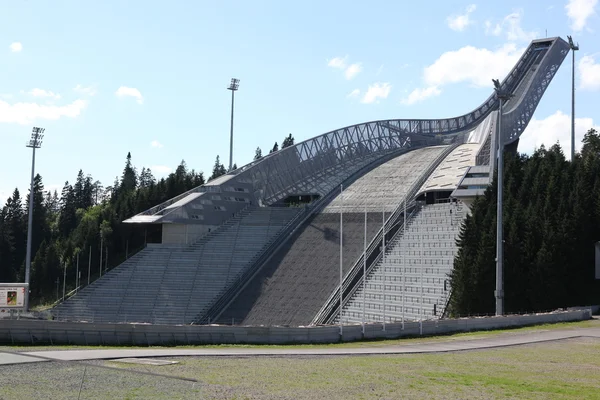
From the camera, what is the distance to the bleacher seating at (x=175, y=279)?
5059 cm

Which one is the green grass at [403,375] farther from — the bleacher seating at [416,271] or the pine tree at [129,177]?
the pine tree at [129,177]

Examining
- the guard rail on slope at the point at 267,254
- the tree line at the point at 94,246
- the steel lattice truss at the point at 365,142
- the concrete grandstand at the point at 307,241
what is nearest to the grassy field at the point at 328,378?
the concrete grandstand at the point at 307,241

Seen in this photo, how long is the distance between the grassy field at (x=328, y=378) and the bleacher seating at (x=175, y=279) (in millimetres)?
30943

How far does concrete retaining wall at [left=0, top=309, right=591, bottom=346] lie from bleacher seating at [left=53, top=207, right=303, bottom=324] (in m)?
22.8

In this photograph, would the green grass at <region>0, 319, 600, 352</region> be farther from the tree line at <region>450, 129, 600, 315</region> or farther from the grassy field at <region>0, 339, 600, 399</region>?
the tree line at <region>450, 129, 600, 315</region>

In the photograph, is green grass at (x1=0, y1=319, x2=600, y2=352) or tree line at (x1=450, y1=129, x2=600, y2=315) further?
tree line at (x1=450, y1=129, x2=600, y2=315)

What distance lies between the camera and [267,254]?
58.6m

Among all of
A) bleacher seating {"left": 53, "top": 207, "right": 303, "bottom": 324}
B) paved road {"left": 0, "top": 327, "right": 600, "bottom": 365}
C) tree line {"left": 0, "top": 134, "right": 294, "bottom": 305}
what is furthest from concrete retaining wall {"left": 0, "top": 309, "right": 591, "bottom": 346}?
tree line {"left": 0, "top": 134, "right": 294, "bottom": 305}

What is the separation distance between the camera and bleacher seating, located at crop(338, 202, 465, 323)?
4359cm

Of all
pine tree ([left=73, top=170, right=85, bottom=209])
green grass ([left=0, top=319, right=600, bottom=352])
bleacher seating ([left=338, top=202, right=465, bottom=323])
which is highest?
pine tree ([left=73, top=170, right=85, bottom=209])

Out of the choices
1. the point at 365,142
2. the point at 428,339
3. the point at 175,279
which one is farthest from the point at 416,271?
the point at 365,142

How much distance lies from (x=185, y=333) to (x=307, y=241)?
3449cm

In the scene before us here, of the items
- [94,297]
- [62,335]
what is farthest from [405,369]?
[94,297]

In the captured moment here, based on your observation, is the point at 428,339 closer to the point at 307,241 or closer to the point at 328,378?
the point at 328,378
